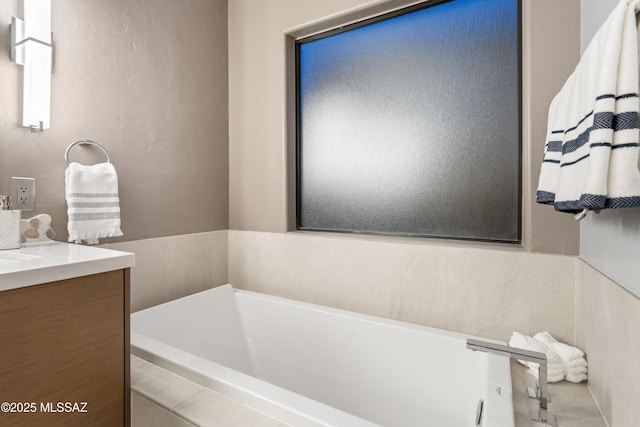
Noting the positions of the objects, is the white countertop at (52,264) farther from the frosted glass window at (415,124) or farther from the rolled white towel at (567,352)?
the rolled white towel at (567,352)

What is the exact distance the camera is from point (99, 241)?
5.54 ft

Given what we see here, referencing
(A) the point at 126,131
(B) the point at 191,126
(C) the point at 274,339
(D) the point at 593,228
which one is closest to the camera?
(D) the point at 593,228

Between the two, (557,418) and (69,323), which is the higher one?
(69,323)

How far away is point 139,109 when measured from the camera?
72.7 inches

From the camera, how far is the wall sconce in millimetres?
1373

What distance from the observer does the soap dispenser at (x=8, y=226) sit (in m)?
1.25

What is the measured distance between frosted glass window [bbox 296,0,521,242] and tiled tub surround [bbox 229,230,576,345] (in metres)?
0.16

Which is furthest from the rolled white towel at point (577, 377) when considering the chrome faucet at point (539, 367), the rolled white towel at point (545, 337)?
the chrome faucet at point (539, 367)

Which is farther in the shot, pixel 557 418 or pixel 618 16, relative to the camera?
pixel 557 418

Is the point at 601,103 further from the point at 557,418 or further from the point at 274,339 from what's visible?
the point at 274,339

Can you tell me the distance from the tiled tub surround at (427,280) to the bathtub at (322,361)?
4.6 inches

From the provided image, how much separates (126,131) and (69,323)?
45.6 inches

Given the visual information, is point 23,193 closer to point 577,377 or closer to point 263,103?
point 263,103

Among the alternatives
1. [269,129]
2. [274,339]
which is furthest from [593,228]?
[269,129]
